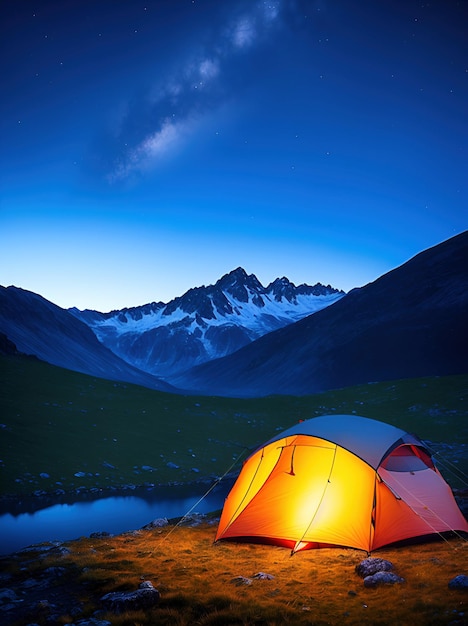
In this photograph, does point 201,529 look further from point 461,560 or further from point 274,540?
point 461,560

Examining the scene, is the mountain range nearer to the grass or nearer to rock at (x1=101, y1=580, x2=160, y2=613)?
the grass

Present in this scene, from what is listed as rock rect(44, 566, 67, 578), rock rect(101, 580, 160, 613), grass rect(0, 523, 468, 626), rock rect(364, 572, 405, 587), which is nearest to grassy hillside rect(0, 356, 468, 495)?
grass rect(0, 523, 468, 626)

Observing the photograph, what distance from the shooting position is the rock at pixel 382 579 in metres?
9.13

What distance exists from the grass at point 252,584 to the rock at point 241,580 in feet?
0.39

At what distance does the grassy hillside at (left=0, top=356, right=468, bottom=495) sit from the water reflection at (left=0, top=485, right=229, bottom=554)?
2.73 metres

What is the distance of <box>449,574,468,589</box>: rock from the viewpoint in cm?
834

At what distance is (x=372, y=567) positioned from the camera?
9883mm

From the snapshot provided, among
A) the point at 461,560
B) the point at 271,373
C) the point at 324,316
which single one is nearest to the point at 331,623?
the point at 461,560

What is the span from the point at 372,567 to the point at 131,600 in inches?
214

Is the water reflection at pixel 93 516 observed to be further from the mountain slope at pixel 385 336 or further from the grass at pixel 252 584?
the mountain slope at pixel 385 336

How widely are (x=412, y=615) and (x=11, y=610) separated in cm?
760

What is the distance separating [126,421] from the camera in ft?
125

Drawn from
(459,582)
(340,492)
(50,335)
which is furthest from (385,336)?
(459,582)

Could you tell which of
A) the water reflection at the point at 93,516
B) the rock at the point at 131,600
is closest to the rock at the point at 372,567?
the rock at the point at 131,600
